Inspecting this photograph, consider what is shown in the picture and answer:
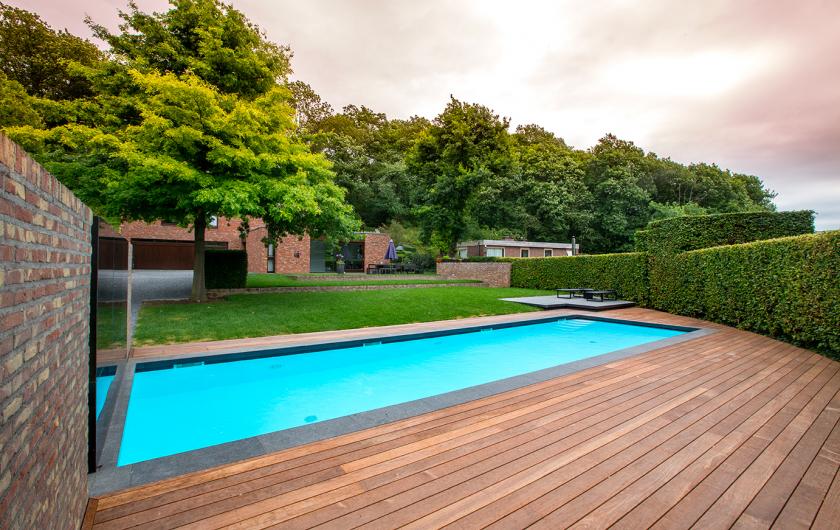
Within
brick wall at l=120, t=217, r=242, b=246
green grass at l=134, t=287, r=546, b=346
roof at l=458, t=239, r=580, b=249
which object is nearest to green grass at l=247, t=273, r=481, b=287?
green grass at l=134, t=287, r=546, b=346

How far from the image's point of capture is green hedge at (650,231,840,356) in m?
6.29

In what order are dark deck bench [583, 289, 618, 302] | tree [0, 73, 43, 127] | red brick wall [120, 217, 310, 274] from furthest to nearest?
red brick wall [120, 217, 310, 274], tree [0, 73, 43, 127], dark deck bench [583, 289, 618, 302]

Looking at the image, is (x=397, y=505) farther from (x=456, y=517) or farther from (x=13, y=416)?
(x=13, y=416)

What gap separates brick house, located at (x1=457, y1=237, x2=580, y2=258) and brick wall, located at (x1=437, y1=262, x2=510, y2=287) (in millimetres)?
3130

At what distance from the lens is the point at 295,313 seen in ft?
31.6

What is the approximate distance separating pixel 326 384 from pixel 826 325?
7936mm

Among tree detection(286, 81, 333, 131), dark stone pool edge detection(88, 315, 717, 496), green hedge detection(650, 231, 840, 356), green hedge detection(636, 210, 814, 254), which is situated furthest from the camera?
tree detection(286, 81, 333, 131)

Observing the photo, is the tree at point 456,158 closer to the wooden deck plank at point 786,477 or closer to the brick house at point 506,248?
the brick house at point 506,248

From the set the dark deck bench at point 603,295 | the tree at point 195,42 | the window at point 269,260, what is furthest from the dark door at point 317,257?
the dark deck bench at point 603,295

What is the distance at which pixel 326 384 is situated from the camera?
623 centimetres

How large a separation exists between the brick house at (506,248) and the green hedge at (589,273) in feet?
16.0

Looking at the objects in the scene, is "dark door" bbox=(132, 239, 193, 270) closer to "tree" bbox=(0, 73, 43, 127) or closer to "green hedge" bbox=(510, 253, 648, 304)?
"tree" bbox=(0, 73, 43, 127)

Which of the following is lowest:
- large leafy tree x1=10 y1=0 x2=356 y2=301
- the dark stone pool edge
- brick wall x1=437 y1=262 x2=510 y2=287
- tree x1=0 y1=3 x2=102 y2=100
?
the dark stone pool edge

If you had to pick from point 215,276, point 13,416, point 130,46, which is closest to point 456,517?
point 13,416
